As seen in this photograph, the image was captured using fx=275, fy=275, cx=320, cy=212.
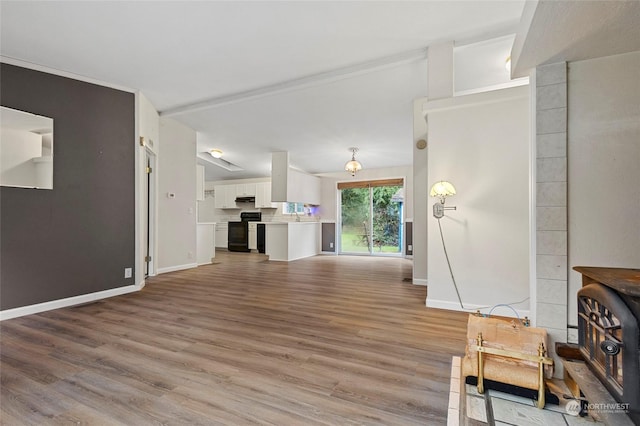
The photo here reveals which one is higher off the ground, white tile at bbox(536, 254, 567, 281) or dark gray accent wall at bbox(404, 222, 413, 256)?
white tile at bbox(536, 254, 567, 281)

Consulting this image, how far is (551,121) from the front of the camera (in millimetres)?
1562

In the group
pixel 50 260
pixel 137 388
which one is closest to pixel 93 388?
pixel 137 388

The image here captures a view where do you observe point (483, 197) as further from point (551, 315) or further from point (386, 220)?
point (386, 220)

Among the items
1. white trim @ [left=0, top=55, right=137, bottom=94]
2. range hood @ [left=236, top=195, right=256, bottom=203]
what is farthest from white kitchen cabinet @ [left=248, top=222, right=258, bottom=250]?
white trim @ [left=0, top=55, right=137, bottom=94]

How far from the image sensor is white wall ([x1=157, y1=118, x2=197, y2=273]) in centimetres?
497

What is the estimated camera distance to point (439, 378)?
65.8 inches

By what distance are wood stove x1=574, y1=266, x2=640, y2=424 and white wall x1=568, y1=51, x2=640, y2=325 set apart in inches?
15.8

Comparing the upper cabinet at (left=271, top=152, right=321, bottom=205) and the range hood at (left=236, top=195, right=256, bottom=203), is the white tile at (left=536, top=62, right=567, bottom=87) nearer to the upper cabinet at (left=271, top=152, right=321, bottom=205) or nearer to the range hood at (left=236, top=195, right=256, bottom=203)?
the upper cabinet at (left=271, top=152, right=321, bottom=205)

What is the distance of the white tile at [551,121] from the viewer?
154cm

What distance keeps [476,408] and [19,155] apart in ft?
14.8

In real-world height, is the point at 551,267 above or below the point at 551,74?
below

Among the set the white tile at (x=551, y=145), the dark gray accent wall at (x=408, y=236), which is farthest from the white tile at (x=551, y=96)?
the dark gray accent wall at (x=408, y=236)

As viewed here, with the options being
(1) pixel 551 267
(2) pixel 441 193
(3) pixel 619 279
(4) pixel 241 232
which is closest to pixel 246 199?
(4) pixel 241 232

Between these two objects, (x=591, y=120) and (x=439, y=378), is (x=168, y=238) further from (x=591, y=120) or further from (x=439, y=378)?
(x=591, y=120)
